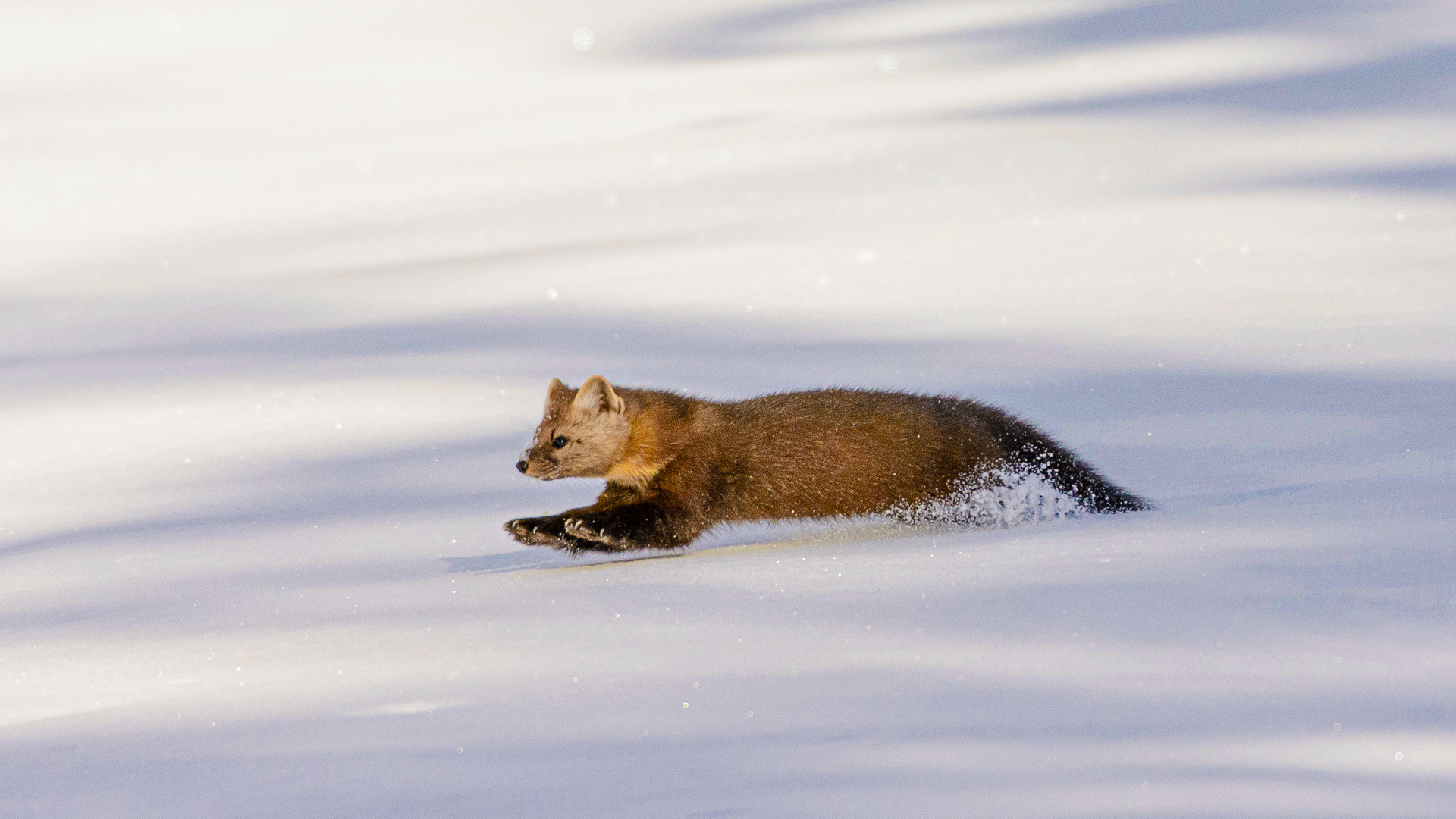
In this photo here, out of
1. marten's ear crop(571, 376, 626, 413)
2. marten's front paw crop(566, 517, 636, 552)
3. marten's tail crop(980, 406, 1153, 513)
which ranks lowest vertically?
marten's front paw crop(566, 517, 636, 552)

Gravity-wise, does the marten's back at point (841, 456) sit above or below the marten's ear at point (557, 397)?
below

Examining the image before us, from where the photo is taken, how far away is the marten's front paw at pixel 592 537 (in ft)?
14.8

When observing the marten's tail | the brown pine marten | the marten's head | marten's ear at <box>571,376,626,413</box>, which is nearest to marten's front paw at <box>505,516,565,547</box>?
the brown pine marten

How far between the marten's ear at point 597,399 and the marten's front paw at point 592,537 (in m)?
0.42

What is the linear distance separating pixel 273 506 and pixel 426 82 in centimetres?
1440

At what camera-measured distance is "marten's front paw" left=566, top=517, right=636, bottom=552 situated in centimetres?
452

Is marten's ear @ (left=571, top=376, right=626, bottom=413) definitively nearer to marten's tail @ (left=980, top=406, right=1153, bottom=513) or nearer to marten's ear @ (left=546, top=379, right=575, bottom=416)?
marten's ear @ (left=546, top=379, right=575, bottom=416)

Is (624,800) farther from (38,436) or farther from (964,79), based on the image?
(964,79)

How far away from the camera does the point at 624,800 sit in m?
2.51

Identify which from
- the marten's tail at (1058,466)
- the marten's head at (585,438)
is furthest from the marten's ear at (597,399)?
the marten's tail at (1058,466)

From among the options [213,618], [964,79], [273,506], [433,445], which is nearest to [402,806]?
[213,618]

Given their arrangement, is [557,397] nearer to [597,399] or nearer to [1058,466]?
[597,399]

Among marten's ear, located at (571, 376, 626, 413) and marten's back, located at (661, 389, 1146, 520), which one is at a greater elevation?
marten's ear, located at (571, 376, 626, 413)

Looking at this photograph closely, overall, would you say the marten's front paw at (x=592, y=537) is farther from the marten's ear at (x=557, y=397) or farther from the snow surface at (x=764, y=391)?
the marten's ear at (x=557, y=397)
